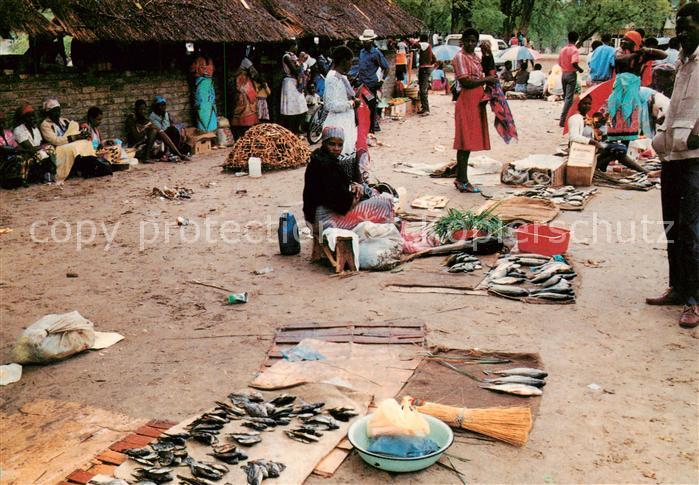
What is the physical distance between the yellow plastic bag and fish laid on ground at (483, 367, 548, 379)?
968 millimetres

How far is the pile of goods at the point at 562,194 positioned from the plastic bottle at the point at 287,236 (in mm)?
3206

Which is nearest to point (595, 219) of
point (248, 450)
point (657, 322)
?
point (657, 322)

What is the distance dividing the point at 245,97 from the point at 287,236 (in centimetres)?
764

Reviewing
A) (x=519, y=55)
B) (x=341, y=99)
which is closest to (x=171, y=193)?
(x=341, y=99)

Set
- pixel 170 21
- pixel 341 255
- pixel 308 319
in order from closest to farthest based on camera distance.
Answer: pixel 308 319 → pixel 341 255 → pixel 170 21

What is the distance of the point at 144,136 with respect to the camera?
12234 millimetres

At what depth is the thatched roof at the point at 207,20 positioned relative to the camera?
1080 centimetres

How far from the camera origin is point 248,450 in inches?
133

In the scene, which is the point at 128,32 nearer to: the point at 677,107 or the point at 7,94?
the point at 7,94

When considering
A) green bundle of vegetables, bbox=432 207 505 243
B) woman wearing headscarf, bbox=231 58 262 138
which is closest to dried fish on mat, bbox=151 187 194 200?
green bundle of vegetables, bbox=432 207 505 243

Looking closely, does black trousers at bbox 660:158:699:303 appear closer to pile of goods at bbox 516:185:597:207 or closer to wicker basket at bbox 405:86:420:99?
pile of goods at bbox 516:185:597:207

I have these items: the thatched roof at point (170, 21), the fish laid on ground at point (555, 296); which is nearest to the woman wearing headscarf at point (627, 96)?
the fish laid on ground at point (555, 296)

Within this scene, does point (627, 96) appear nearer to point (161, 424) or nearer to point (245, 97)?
point (245, 97)

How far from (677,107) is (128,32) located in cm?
921
